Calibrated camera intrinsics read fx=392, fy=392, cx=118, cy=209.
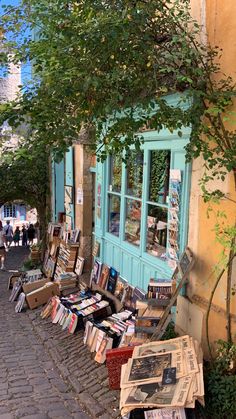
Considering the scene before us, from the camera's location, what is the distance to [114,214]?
→ 7.00 m

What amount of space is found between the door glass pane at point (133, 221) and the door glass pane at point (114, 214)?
0.42m

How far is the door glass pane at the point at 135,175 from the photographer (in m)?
5.92

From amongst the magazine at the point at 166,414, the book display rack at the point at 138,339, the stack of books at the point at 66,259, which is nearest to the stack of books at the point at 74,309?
the book display rack at the point at 138,339

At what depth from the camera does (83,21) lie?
12.3 ft

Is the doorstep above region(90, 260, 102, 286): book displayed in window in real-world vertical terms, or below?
below

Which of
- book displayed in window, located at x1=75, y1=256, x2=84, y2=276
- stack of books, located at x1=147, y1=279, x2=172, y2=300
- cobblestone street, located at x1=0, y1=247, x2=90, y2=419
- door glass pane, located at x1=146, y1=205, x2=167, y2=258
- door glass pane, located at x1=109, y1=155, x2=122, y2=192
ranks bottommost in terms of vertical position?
cobblestone street, located at x1=0, y1=247, x2=90, y2=419

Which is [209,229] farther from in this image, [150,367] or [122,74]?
[122,74]

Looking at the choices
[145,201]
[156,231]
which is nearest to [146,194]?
[145,201]

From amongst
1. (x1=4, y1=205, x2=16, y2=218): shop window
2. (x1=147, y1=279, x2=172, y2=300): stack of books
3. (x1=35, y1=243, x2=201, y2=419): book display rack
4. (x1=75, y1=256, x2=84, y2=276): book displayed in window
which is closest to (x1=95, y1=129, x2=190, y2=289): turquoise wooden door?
(x1=35, y1=243, x2=201, y2=419): book display rack

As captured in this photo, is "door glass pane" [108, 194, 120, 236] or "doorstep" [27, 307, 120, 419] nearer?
"doorstep" [27, 307, 120, 419]

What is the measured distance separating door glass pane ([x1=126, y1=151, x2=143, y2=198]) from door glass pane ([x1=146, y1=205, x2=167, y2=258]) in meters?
0.51

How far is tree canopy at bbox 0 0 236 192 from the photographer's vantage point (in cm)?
357

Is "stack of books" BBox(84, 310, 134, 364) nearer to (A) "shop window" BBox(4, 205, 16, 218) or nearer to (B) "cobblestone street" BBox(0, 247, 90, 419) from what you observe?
(B) "cobblestone street" BBox(0, 247, 90, 419)

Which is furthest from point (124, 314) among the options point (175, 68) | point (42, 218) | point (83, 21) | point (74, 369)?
point (42, 218)
